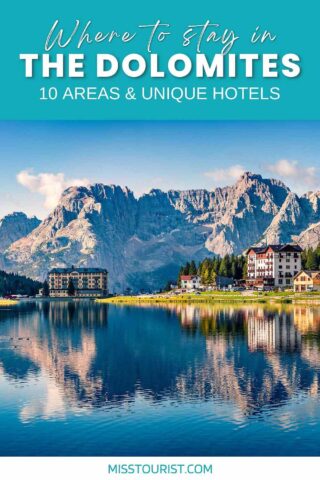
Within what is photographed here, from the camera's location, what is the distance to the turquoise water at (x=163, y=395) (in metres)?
38.0

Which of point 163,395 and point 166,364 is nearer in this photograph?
point 163,395

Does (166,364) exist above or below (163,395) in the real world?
above

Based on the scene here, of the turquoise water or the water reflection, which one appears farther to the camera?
the water reflection

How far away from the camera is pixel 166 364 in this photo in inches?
2527

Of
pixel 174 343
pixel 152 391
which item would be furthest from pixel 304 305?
pixel 152 391

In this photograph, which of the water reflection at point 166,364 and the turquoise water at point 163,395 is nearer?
the turquoise water at point 163,395

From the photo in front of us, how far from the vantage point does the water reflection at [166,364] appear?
4856 centimetres

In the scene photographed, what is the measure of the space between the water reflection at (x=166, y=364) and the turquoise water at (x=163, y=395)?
0.12 metres

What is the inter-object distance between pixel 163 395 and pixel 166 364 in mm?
14543

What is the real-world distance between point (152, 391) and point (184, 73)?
2508cm

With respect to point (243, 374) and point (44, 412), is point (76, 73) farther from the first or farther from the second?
point (243, 374)

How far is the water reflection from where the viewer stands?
48562 millimetres

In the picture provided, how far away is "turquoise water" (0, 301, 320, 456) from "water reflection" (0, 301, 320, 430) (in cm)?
12

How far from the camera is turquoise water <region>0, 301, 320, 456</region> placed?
38031 millimetres
